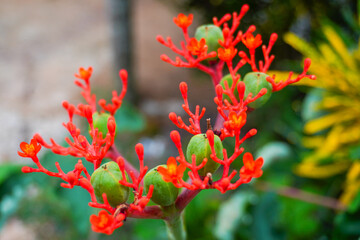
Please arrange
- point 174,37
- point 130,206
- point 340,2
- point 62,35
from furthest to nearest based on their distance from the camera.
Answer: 1. point 62,35
2. point 174,37
3. point 340,2
4. point 130,206

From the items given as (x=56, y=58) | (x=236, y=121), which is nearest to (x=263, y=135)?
(x=236, y=121)

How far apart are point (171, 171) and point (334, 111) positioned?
35.0 inches

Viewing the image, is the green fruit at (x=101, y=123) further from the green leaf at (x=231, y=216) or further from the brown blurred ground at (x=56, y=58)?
the brown blurred ground at (x=56, y=58)

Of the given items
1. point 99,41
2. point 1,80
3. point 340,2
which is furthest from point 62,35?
point 340,2

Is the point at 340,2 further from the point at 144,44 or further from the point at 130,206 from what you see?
the point at 144,44

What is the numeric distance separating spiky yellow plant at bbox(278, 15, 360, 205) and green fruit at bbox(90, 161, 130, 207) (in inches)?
25.5

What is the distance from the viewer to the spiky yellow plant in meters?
0.99

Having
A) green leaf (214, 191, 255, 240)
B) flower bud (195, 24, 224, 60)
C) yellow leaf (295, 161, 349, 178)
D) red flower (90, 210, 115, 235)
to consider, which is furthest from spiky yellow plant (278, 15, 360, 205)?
red flower (90, 210, 115, 235)

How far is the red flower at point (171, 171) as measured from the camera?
424 millimetres

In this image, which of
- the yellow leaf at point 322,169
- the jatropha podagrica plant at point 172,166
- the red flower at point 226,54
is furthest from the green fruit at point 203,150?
the yellow leaf at point 322,169

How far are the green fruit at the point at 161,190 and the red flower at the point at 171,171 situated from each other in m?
0.04

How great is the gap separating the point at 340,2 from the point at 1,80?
303cm

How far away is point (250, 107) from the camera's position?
0.54 metres

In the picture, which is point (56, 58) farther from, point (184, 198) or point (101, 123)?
point (184, 198)
